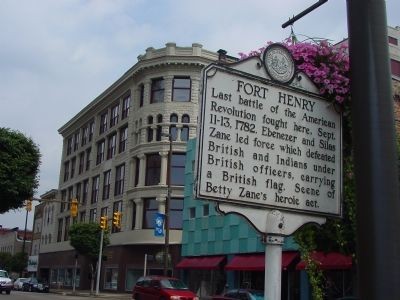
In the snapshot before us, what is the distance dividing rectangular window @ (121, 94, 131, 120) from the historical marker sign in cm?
5033

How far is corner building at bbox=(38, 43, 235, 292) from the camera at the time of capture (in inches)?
1868

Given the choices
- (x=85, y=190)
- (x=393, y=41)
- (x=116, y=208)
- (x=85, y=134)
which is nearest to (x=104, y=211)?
(x=116, y=208)

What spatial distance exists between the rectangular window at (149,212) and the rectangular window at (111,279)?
721 centimetres

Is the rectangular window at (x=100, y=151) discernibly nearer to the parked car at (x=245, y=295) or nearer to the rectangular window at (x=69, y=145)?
the rectangular window at (x=69, y=145)

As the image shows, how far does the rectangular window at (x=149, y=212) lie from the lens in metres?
47.8

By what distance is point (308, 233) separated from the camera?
5.95 meters

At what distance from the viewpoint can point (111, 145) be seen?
59.0 metres

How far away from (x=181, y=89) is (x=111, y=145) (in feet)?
42.8

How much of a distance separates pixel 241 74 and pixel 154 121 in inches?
1778

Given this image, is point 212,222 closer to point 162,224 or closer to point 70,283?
point 162,224

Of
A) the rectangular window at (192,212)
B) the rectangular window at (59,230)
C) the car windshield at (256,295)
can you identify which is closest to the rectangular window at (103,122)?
the rectangular window at (59,230)

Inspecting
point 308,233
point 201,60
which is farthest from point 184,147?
point 308,233

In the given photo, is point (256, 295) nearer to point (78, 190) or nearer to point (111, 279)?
point (111, 279)

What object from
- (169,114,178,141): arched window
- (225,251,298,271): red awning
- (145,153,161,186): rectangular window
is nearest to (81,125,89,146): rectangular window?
(145,153,161,186): rectangular window
